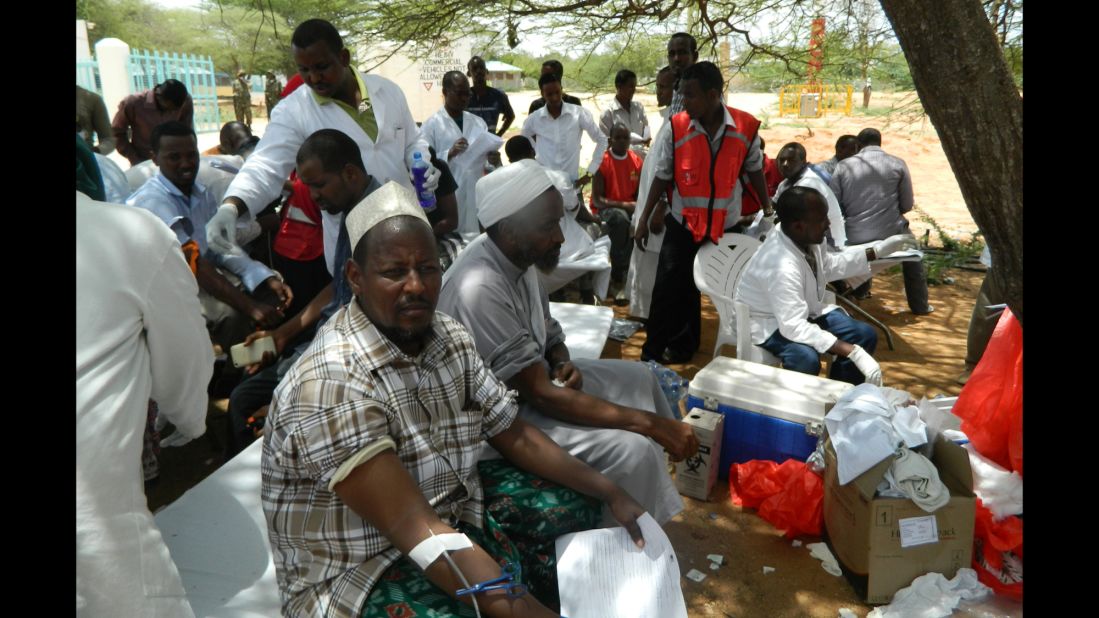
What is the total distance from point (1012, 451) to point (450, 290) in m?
2.24

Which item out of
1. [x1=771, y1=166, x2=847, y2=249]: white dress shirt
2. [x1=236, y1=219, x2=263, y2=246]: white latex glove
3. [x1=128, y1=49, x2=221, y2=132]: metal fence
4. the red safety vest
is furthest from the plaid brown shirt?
[x1=128, y1=49, x2=221, y2=132]: metal fence

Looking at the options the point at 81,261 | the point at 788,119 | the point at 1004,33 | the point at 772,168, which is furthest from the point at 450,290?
the point at 788,119

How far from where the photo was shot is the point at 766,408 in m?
3.64

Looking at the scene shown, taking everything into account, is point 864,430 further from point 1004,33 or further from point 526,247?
point 1004,33

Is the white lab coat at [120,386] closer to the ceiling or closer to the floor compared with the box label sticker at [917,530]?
closer to the ceiling

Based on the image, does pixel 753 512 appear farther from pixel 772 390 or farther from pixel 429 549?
pixel 429 549

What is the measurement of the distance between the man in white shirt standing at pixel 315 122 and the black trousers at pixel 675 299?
2.12m

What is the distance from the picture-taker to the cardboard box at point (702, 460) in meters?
3.60

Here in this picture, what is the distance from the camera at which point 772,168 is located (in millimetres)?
7734

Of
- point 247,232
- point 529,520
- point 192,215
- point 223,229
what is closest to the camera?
point 529,520

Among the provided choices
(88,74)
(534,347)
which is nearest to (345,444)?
(534,347)

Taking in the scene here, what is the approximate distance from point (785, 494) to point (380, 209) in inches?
88.3

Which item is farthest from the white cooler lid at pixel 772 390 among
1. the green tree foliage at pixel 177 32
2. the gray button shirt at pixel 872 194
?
the green tree foliage at pixel 177 32

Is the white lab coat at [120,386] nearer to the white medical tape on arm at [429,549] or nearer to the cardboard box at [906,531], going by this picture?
the white medical tape on arm at [429,549]
